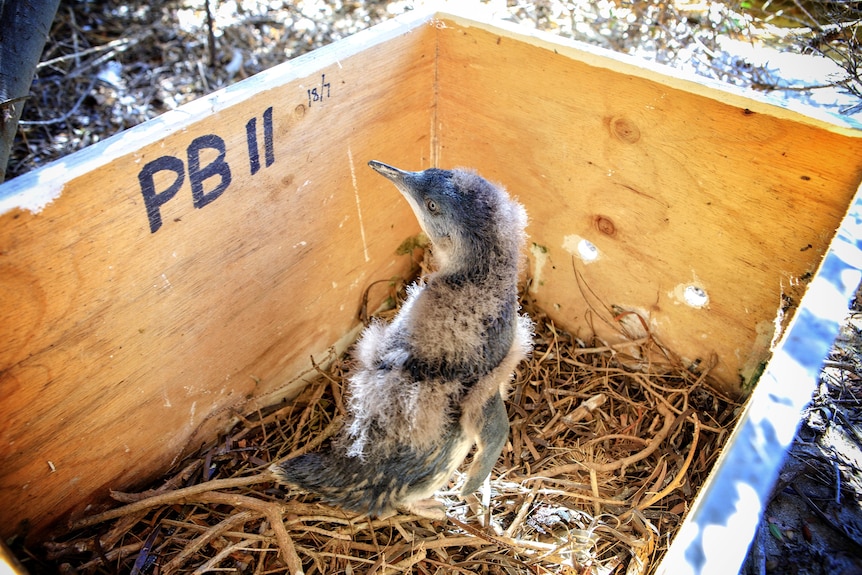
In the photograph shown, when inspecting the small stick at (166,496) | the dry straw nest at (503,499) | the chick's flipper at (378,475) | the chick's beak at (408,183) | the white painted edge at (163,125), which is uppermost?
the white painted edge at (163,125)

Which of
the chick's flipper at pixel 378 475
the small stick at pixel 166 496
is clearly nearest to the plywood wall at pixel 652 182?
the chick's flipper at pixel 378 475

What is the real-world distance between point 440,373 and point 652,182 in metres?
0.88

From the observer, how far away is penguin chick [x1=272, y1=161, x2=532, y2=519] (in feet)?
5.10

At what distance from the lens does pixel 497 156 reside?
2.16m

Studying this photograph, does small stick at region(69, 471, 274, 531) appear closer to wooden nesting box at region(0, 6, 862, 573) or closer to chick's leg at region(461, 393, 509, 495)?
wooden nesting box at region(0, 6, 862, 573)

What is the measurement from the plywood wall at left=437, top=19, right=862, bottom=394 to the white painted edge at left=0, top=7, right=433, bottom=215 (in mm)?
359

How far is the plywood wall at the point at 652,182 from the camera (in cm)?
162

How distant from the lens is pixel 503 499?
1.87m

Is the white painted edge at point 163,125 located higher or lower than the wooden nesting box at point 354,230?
higher

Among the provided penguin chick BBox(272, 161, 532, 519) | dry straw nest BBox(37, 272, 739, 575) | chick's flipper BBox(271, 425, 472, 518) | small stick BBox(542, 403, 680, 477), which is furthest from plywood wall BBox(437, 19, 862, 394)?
chick's flipper BBox(271, 425, 472, 518)

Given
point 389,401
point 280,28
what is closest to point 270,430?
point 389,401

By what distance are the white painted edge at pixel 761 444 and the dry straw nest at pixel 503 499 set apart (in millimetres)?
937

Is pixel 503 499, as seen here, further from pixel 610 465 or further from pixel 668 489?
pixel 668 489

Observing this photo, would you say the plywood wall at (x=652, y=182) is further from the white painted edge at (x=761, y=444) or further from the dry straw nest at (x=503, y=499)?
the white painted edge at (x=761, y=444)
